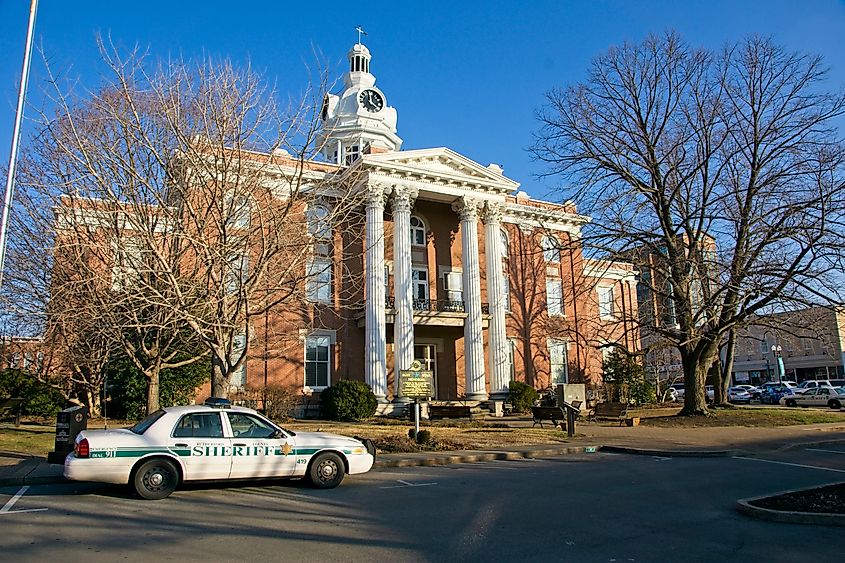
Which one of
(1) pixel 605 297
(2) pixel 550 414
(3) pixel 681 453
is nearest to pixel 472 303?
(2) pixel 550 414

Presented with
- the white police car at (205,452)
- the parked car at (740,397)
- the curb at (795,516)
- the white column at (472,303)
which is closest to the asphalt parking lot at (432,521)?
the curb at (795,516)

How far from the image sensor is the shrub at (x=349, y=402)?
2897 centimetres

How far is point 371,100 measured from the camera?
171ft

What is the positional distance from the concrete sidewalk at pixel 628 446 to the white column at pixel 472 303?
9.47 m

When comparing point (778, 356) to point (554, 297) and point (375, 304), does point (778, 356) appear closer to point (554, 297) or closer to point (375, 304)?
point (554, 297)

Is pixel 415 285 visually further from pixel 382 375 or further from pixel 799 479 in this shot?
pixel 799 479

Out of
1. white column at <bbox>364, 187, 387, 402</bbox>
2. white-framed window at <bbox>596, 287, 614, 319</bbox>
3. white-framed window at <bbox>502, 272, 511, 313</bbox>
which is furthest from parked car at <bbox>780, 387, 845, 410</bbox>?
white column at <bbox>364, 187, 387, 402</bbox>

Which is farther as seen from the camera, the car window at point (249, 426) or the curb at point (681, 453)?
the curb at point (681, 453)

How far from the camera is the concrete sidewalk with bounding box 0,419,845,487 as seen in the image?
13328mm

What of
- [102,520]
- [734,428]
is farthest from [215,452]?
[734,428]

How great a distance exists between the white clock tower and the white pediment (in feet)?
40.0

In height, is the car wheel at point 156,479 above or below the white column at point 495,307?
below

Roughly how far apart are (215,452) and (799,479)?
10.8m

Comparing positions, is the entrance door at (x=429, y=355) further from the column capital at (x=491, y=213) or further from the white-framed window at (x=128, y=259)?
the white-framed window at (x=128, y=259)
